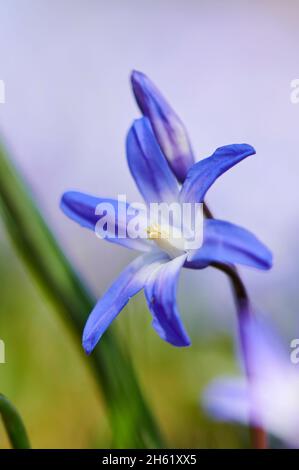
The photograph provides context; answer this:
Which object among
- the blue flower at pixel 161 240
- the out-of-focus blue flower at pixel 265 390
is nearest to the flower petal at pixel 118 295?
the blue flower at pixel 161 240

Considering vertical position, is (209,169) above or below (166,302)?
above

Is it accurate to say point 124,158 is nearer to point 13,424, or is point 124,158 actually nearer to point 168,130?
point 168,130

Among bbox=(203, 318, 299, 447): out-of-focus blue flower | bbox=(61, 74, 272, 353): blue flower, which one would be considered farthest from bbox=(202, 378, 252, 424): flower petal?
bbox=(61, 74, 272, 353): blue flower

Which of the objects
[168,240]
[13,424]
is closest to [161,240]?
[168,240]

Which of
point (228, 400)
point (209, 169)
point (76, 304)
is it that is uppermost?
point (209, 169)

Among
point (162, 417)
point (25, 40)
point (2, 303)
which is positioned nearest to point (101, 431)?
point (162, 417)

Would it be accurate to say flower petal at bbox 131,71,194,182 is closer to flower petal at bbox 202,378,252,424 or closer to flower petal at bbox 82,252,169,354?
flower petal at bbox 82,252,169,354
